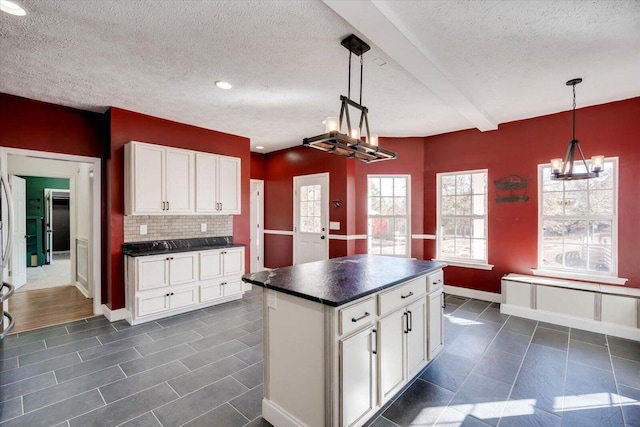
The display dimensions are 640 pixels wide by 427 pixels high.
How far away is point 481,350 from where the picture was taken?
9.85 ft

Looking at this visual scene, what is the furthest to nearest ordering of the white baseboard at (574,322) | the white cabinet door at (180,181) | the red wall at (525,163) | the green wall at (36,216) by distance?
1. the green wall at (36,216)
2. the white cabinet door at (180,181)
3. the red wall at (525,163)
4. the white baseboard at (574,322)

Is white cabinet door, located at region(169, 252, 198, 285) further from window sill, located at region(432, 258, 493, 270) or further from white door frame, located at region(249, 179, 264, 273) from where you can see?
window sill, located at region(432, 258, 493, 270)

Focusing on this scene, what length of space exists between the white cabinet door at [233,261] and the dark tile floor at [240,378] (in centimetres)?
99

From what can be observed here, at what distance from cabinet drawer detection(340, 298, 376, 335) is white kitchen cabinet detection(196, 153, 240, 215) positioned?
10.8ft

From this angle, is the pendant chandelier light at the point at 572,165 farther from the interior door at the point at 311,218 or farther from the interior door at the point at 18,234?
the interior door at the point at 18,234

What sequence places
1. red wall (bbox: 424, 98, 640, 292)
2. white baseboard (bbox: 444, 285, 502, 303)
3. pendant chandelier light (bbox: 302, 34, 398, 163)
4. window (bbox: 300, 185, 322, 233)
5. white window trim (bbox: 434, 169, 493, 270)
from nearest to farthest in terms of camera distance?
pendant chandelier light (bbox: 302, 34, 398, 163) < red wall (bbox: 424, 98, 640, 292) < white baseboard (bbox: 444, 285, 502, 303) < white window trim (bbox: 434, 169, 493, 270) < window (bbox: 300, 185, 322, 233)

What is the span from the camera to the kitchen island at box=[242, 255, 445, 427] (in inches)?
66.2

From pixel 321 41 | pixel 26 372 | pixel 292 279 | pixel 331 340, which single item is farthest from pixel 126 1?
pixel 26 372

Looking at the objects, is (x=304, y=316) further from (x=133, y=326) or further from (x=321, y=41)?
(x=133, y=326)

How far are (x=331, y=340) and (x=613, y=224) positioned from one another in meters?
4.19

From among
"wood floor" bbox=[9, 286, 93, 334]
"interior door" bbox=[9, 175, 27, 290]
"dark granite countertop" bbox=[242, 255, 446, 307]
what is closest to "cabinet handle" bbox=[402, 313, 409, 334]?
"dark granite countertop" bbox=[242, 255, 446, 307]

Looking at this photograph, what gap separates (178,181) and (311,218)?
8.48 feet

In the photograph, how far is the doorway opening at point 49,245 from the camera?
398 cm

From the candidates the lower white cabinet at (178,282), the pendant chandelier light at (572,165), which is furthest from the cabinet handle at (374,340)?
the lower white cabinet at (178,282)
